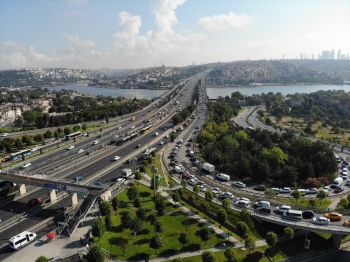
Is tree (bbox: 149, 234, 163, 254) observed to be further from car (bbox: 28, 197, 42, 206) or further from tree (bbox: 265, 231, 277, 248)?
car (bbox: 28, 197, 42, 206)

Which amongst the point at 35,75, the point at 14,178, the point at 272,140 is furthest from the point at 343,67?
the point at 14,178

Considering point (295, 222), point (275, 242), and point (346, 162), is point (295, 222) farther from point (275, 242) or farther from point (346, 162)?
point (346, 162)

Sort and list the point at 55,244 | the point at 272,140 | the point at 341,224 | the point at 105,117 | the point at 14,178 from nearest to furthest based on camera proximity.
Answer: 1. the point at 55,244
2. the point at 341,224
3. the point at 14,178
4. the point at 272,140
5. the point at 105,117

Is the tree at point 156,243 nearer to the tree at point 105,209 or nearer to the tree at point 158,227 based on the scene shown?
the tree at point 158,227

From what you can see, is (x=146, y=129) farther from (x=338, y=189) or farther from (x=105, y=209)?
(x=338, y=189)

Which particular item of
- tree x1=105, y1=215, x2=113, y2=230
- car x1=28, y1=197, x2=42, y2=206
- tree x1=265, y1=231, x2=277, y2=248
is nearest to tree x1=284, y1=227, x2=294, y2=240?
tree x1=265, y1=231, x2=277, y2=248
